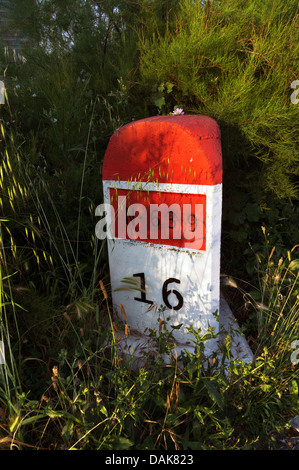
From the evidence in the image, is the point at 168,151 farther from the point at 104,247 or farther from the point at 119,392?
the point at 119,392

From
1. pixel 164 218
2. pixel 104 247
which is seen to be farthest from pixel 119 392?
pixel 104 247

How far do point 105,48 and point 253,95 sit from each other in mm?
1385

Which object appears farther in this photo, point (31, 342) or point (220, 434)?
point (31, 342)

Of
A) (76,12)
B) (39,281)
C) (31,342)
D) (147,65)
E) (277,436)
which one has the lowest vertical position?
(277,436)

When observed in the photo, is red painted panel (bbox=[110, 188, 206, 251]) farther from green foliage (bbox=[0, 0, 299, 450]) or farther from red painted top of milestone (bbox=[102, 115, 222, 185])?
green foliage (bbox=[0, 0, 299, 450])

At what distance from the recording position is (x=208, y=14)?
235 centimetres

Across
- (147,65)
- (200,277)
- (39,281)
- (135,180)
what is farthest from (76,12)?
(200,277)

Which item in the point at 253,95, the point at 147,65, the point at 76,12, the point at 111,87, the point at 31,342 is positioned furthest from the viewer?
the point at 76,12

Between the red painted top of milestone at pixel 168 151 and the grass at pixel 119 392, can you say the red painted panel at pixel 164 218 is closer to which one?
the red painted top of milestone at pixel 168 151

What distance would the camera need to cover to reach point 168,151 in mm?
1887

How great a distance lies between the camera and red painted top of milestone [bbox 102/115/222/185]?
1.80 m

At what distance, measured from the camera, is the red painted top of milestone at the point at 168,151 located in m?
1.80
